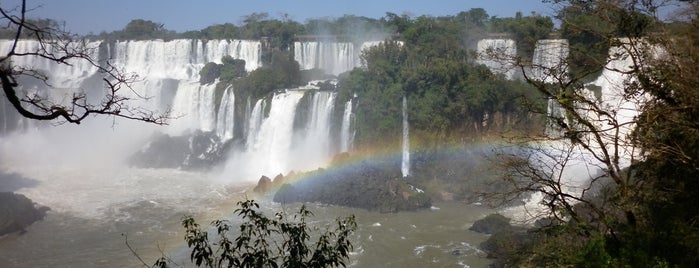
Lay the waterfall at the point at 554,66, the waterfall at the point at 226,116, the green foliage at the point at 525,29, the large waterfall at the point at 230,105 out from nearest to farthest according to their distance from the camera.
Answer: the waterfall at the point at 554,66 < the green foliage at the point at 525,29 < the large waterfall at the point at 230,105 < the waterfall at the point at 226,116

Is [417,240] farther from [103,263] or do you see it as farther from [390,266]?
[103,263]

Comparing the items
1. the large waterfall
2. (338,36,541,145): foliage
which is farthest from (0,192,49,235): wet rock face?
(338,36,541,145): foliage

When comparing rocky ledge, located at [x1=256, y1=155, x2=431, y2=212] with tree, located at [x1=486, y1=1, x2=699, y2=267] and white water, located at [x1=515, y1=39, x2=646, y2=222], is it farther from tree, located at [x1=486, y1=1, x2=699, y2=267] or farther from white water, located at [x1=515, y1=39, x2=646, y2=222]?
tree, located at [x1=486, y1=1, x2=699, y2=267]

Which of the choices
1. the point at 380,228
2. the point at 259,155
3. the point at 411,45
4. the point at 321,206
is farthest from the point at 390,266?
the point at 411,45

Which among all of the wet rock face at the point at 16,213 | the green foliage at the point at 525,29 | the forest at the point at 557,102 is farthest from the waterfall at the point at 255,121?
the green foliage at the point at 525,29

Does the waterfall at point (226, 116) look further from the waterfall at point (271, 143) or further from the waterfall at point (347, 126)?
the waterfall at point (347, 126)
